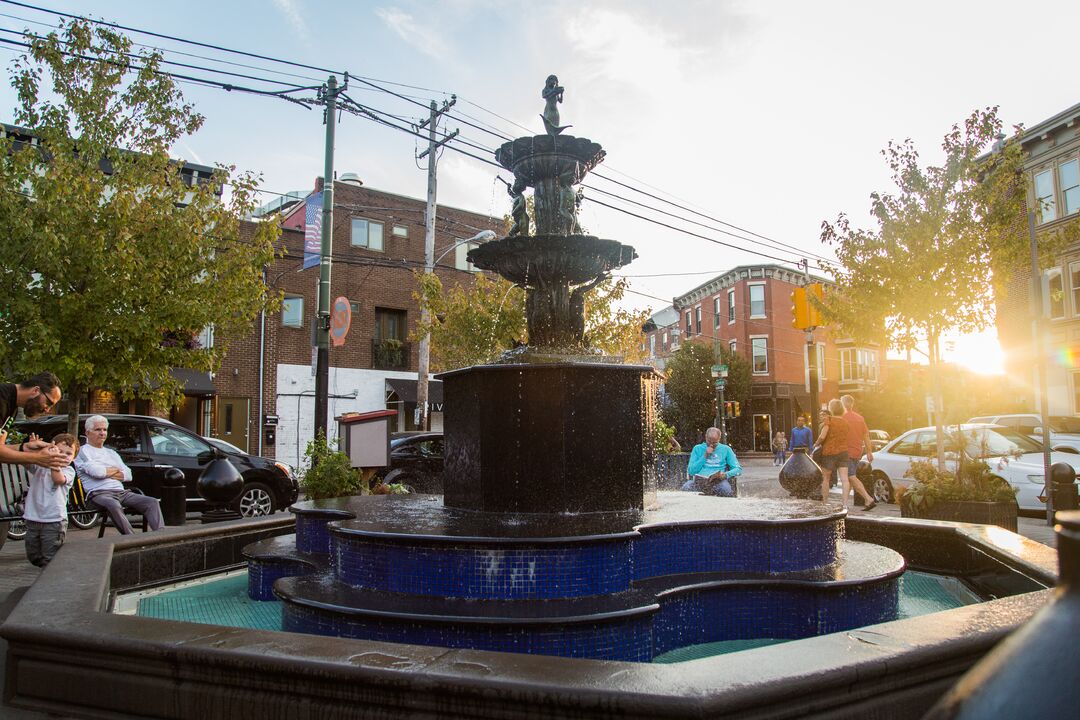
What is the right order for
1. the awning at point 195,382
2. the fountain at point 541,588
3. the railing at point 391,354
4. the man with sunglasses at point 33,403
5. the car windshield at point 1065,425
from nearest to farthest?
1. the fountain at point 541,588
2. the man with sunglasses at point 33,403
3. the car windshield at point 1065,425
4. the awning at point 195,382
5. the railing at point 391,354

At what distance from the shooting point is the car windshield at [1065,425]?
15.7m

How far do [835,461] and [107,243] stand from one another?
12702 mm

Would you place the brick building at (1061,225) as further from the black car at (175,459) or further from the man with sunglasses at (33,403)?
the man with sunglasses at (33,403)

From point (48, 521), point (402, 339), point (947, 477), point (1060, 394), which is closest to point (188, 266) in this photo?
point (48, 521)

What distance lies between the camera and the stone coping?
2461mm

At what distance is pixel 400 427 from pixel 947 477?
25.1 meters

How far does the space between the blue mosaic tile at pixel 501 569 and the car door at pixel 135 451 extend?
31.5 ft

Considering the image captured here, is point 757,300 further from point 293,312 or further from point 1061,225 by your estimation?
point 293,312

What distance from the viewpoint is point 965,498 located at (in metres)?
8.38

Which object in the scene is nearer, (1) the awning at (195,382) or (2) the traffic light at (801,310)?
(2) the traffic light at (801,310)

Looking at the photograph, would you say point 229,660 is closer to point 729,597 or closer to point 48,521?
point 729,597

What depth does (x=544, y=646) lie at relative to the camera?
12.6ft

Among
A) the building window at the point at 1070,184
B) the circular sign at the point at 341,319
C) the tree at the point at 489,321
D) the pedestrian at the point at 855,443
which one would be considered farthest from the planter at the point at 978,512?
the building window at the point at 1070,184

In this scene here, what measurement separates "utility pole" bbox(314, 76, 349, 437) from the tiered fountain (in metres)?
8.73
